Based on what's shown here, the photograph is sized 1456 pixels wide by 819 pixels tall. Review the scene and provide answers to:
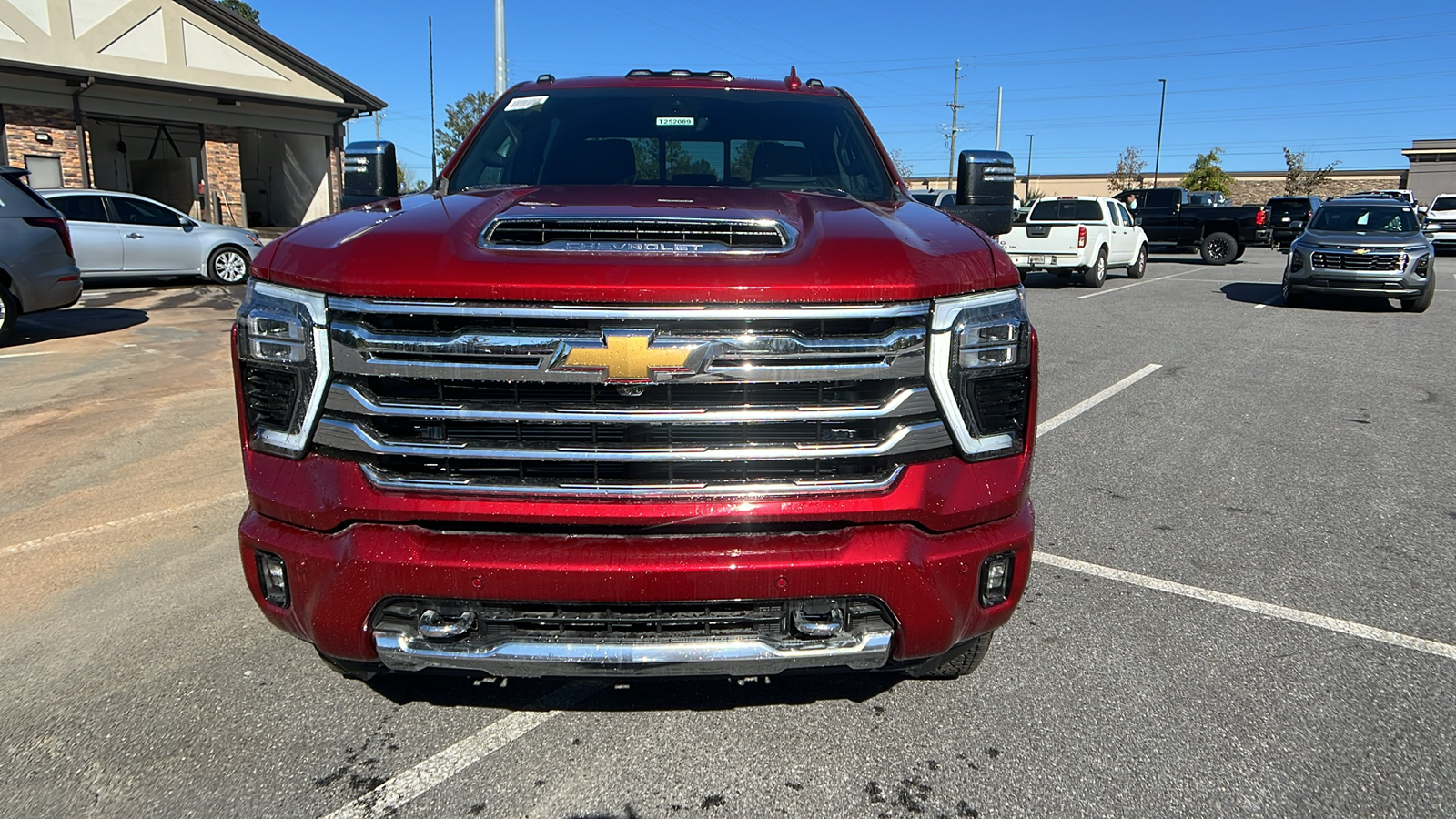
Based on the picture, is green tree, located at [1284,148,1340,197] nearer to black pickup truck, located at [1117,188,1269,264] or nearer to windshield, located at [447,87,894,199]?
black pickup truck, located at [1117,188,1269,264]

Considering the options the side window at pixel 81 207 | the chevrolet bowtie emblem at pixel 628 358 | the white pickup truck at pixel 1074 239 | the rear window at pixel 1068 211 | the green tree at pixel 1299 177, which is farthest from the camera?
the green tree at pixel 1299 177

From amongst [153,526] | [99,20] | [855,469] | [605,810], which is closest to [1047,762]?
[855,469]

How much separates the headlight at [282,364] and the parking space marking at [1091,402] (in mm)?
5172

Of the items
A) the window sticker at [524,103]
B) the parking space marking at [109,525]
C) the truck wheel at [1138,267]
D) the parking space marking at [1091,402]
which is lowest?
the parking space marking at [109,525]

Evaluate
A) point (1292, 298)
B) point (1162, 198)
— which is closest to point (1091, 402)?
point (1292, 298)

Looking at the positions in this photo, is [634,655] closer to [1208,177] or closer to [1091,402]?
[1091,402]

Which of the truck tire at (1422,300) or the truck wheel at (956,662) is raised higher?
the truck tire at (1422,300)

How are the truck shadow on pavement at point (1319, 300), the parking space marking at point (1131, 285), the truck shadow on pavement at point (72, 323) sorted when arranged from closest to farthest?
the truck shadow on pavement at point (72, 323) < the truck shadow on pavement at point (1319, 300) < the parking space marking at point (1131, 285)

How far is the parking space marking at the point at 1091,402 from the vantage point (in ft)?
22.4

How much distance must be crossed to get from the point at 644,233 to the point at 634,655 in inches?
42.0

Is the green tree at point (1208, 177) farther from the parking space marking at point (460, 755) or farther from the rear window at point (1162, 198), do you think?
the parking space marking at point (460, 755)

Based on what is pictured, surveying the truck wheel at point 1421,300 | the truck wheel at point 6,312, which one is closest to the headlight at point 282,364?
the truck wheel at point 6,312

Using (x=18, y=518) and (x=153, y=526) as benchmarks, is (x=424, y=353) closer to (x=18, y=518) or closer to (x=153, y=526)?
(x=153, y=526)

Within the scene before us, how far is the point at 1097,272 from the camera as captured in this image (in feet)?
61.4
